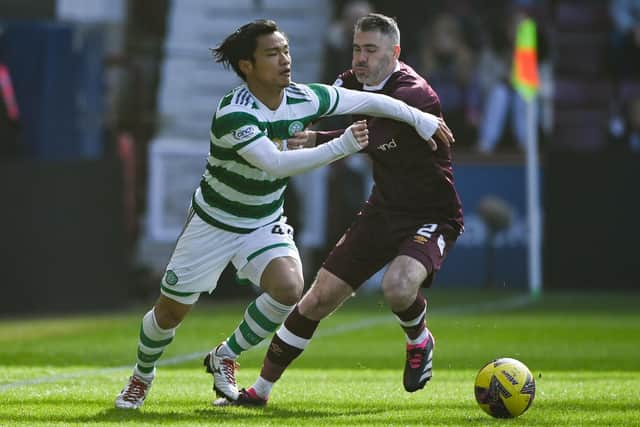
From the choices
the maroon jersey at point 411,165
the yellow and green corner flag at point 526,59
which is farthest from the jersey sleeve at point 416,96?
the yellow and green corner flag at point 526,59

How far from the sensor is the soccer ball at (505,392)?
7652 millimetres

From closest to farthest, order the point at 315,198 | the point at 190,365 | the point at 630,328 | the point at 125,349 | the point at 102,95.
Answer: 1. the point at 190,365
2. the point at 125,349
3. the point at 630,328
4. the point at 102,95
5. the point at 315,198

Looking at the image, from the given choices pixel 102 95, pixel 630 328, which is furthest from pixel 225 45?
pixel 102 95

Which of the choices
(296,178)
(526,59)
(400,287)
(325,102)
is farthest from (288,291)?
(296,178)

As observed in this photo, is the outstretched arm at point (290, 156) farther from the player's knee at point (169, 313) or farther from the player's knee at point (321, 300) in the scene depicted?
the player's knee at point (321, 300)

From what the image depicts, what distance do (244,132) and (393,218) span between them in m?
1.35

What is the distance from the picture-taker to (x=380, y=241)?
8.67 meters

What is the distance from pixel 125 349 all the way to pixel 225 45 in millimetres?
4836

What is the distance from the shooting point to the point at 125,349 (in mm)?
12312

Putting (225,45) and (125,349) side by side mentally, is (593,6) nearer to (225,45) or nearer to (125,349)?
(125,349)

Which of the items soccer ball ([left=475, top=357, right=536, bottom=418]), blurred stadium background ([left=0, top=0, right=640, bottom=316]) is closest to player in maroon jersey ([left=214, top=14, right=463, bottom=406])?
soccer ball ([left=475, top=357, right=536, bottom=418])

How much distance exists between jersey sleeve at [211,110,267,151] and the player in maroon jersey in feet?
2.10

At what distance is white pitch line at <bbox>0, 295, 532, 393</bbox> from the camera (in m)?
9.72

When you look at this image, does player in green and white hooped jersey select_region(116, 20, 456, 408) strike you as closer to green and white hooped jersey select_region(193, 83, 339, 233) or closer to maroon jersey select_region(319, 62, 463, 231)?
green and white hooped jersey select_region(193, 83, 339, 233)
